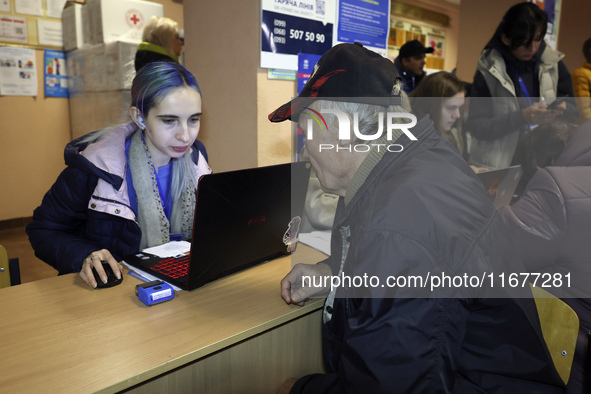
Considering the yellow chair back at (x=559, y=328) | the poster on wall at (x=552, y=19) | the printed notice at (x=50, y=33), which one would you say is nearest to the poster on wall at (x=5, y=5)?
the printed notice at (x=50, y=33)

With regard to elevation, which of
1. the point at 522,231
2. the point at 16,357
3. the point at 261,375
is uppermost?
the point at 522,231

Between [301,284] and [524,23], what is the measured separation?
2.20 metres

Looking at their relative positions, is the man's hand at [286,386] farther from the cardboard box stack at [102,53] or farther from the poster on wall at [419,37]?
the poster on wall at [419,37]

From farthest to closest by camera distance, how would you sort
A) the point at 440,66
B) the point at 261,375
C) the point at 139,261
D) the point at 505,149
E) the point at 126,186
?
the point at 440,66 → the point at 505,149 → the point at 126,186 → the point at 139,261 → the point at 261,375

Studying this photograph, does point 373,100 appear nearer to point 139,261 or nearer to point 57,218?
point 139,261

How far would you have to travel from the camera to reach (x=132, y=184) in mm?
1466

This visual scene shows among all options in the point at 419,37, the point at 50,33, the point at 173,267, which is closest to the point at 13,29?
the point at 50,33

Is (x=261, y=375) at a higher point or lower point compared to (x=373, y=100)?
lower

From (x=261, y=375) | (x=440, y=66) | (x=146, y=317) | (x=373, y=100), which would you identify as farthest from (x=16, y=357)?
(x=440, y=66)

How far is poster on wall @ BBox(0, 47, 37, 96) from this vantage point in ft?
12.6

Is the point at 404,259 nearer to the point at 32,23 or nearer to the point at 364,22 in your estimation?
the point at 364,22

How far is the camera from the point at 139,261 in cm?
128

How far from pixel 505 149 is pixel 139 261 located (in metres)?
2.29

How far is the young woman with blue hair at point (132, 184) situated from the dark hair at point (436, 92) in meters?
1.42
